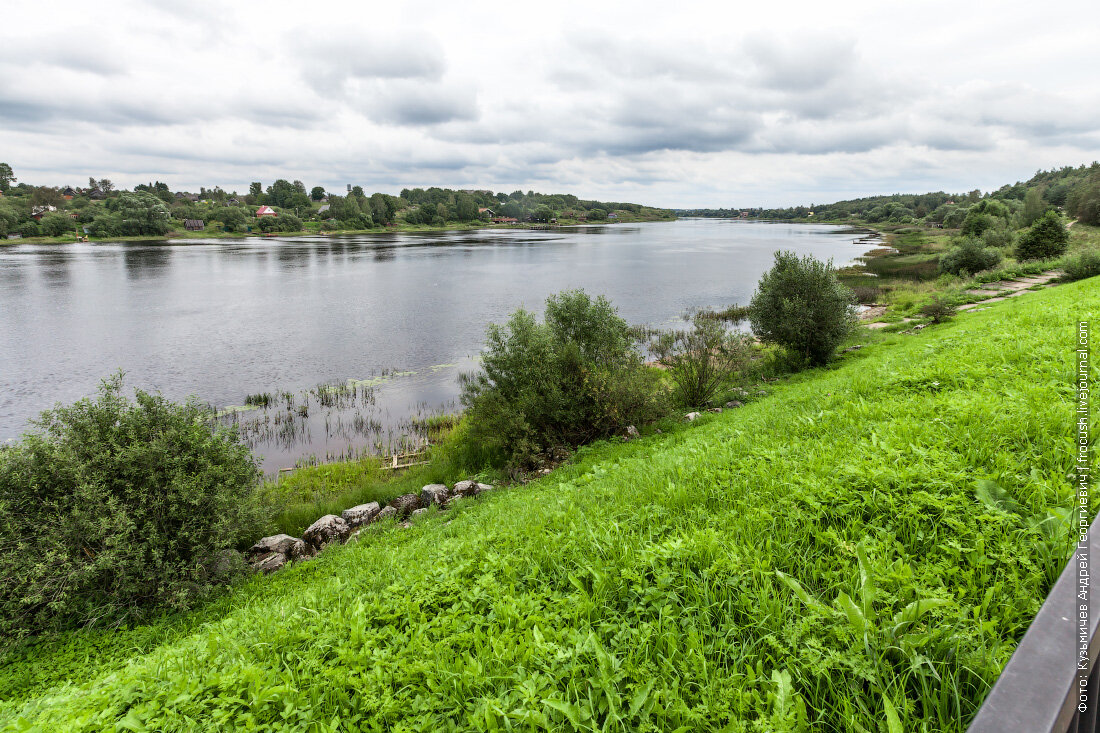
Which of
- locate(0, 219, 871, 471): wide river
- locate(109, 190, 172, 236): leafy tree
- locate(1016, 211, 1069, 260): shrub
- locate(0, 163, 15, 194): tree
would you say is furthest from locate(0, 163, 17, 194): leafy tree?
locate(1016, 211, 1069, 260): shrub

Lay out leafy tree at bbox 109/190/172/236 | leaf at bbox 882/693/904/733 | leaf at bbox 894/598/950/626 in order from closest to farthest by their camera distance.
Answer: leaf at bbox 882/693/904/733 → leaf at bbox 894/598/950/626 → leafy tree at bbox 109/190/172/236

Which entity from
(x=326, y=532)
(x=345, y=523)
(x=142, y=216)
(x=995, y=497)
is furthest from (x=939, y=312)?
→ (x=142, y=216)

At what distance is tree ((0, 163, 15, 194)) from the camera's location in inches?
6299

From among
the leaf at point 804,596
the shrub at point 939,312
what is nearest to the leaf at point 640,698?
the leaf at point 804,596

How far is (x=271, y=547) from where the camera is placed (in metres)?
12.1

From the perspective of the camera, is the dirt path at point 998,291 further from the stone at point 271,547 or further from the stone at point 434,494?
the stone at point 271,547

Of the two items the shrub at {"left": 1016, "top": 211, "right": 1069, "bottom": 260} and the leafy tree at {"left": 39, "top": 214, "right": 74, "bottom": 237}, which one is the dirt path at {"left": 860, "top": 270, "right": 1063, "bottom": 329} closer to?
the shrub at {"left": 1016, "top": 211, "right": 1069, "bottom": 260}

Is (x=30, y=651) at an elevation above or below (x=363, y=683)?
below

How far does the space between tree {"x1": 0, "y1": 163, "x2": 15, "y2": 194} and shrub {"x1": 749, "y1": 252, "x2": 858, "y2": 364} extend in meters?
238

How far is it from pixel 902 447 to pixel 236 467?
515 inches

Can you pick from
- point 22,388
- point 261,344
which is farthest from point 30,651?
point 261,344

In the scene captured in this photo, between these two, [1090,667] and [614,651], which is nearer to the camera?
[1090,667]

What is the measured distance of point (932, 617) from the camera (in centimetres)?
358

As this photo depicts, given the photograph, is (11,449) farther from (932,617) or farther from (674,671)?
(932,617)
